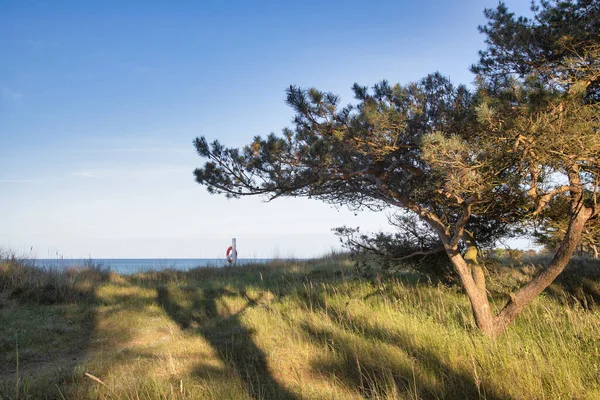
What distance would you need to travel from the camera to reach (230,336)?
21.3 feet

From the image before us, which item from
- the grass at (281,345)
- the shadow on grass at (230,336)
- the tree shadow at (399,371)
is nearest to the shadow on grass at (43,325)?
the grass at (281,345)

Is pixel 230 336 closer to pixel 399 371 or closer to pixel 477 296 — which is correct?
pixel 399 371

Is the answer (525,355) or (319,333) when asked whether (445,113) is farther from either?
(319,333)

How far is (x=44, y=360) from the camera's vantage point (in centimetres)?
611

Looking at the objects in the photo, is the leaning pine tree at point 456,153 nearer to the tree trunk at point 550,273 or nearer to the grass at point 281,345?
the tree trunk at point 550,273

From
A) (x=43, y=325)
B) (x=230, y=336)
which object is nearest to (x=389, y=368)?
(x=230, y=336)

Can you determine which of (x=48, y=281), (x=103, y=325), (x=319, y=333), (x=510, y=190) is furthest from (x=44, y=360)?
(x=510, y=190)

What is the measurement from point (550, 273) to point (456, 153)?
198 centimetres

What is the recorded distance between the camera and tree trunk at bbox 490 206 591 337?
4844 mm

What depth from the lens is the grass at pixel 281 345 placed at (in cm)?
393

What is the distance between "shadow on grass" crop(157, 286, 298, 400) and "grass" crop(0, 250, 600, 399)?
3 centimetres

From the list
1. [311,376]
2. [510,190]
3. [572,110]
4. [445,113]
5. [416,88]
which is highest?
[416,88]

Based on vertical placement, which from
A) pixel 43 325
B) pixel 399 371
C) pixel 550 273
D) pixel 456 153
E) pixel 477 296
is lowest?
pixel 399 371

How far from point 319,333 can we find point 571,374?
3169mm
